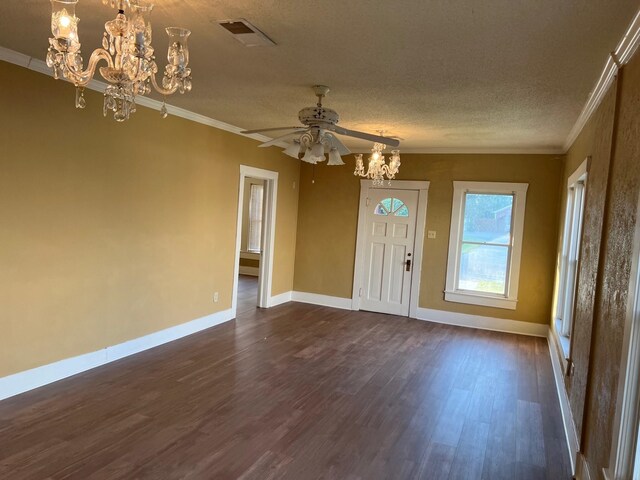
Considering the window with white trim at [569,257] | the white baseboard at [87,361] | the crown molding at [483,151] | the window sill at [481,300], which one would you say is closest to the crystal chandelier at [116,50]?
the white baseboard at [87,361]

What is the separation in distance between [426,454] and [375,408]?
728 mm

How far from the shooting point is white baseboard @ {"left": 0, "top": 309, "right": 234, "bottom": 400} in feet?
11.6

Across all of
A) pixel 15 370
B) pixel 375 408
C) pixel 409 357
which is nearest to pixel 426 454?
pixel 375 408

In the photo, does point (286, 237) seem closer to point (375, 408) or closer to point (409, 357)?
point (409, 357)

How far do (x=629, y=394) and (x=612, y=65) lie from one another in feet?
6.38

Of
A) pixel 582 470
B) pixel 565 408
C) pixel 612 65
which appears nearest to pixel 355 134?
pixel 612 65

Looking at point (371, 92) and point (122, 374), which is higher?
point (371, 92)

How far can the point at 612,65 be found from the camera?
2746 mm

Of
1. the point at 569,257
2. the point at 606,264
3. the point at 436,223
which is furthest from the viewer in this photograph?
the point at 436,223

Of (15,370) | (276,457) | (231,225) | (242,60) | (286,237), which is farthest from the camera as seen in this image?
(286,237)

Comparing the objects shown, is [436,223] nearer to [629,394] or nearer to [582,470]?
[582,470]

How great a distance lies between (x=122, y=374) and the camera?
4.10 m

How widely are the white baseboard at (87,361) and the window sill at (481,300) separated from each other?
3447mm

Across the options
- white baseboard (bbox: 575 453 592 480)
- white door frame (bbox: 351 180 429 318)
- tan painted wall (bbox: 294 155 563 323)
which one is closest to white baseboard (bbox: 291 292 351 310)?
tan painted wall (bbox: 294 155 563 323)
